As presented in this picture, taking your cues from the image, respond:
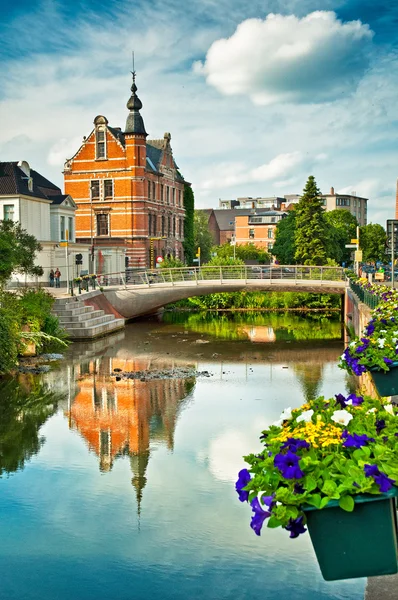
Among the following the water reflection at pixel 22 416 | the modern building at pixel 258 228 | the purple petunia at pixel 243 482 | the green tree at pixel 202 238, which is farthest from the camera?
the modern building at pixel 258 228

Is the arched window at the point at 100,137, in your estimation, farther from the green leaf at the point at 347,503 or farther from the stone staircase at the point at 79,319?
the green leaf at the point at 347,503

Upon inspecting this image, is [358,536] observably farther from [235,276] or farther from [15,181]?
[15,181]

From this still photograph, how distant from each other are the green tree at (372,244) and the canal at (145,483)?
217 ft

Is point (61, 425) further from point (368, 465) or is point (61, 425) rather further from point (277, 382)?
point (368, 465)

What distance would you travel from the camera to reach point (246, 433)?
51.0 feet

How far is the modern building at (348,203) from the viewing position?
127m

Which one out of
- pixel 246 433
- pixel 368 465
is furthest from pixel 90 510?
pixel 368 465

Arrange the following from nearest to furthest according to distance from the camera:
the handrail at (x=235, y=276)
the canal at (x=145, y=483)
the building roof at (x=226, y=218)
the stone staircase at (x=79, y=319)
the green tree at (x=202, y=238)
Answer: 1. the canal at (x=145, y=483)
2. the stone staircase at (x=79, y=319)
3. the handrail at (x=235, y=276)
4. the green tree at (x=202, y=238)
5. the building roof at (x=226, y=218)

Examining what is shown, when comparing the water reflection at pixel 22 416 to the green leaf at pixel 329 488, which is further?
the water reflection at pixel 22 416

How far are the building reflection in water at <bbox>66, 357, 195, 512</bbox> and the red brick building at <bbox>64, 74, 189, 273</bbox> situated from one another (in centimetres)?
3047

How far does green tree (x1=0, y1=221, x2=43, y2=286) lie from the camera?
24406mm

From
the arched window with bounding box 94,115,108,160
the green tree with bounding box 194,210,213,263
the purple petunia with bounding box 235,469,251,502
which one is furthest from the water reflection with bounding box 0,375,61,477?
the green tree with bounding box 194,210,213,263

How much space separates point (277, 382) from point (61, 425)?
8273mm

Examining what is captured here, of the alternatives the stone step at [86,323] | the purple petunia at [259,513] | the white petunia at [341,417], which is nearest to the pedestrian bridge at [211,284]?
the stone step at [86,323]
